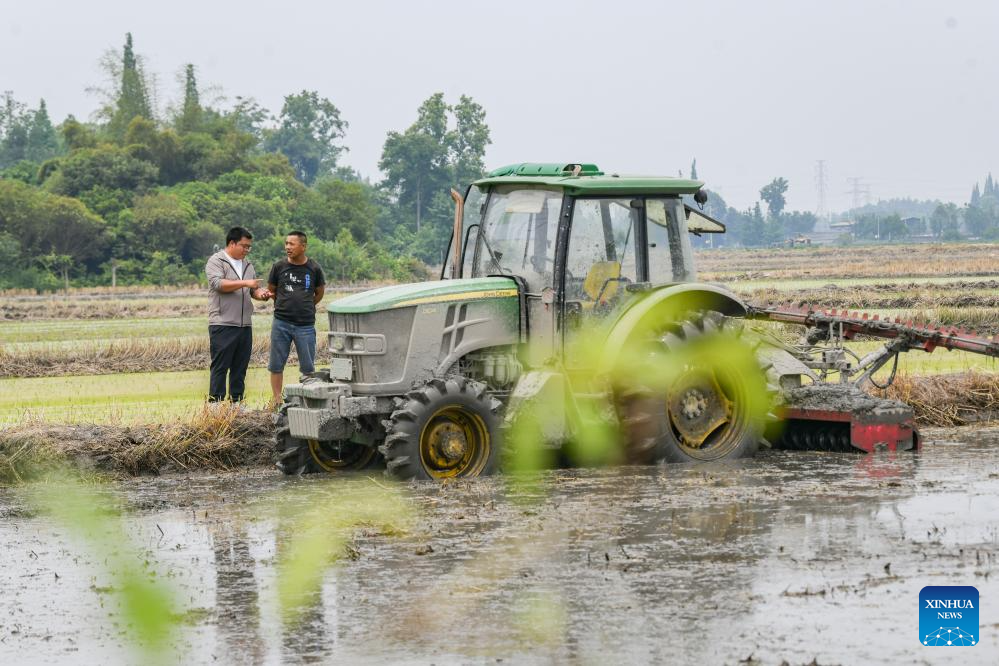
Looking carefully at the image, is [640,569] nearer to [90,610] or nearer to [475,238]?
[90,610]

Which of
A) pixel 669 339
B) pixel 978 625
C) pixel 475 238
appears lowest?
pixel 978 625

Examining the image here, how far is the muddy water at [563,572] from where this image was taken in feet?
20.3

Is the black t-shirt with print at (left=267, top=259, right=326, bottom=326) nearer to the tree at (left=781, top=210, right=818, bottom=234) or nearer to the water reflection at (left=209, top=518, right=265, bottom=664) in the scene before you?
the water reflection at (left=209, top=518, right=265, bottom=664)

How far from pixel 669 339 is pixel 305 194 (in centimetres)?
5736

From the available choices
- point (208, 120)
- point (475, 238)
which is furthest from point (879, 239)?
point (475, 238)

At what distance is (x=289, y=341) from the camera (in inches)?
519

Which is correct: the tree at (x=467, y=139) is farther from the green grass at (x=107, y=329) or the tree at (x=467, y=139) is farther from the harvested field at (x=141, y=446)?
the harvested field at (x=141, y=446)

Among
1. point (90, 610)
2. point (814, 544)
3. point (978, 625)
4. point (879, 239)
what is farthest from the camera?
point (879, 239)

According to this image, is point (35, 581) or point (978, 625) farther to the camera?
point (35, 581)

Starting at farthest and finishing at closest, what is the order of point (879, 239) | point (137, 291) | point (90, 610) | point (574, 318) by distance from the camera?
point (879, 239)
point (137, 291)
point (574, 318)
point (90, 610)

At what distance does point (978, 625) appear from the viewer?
634 cm

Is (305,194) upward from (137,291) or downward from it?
upward

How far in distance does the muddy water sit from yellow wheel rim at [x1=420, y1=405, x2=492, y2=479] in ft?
1.36

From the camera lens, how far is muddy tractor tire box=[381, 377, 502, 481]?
10477 millimetres
